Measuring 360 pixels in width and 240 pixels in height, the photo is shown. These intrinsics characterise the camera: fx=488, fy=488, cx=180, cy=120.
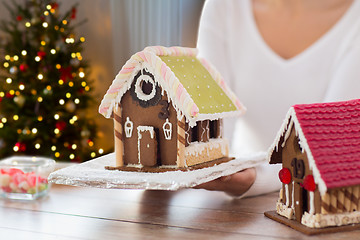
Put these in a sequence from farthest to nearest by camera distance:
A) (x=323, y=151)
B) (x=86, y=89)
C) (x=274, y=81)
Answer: (x=86, y=89)
(x=274, y=81)
(x=323, y=151)

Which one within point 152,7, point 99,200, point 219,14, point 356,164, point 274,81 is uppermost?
point 152,7

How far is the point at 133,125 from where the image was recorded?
1.25m

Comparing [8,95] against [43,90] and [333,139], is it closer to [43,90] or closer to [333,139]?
[43,90]

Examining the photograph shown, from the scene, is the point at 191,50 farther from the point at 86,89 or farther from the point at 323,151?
the point at 86,89

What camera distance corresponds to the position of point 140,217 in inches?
42.9

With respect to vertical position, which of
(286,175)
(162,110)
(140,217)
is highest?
(162,110)

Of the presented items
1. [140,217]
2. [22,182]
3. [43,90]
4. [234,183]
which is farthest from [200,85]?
[43,90]

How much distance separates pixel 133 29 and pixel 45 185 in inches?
113

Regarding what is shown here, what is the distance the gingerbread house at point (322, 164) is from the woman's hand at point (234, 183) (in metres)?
0.18

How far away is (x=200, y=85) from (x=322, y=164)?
1.45 feet

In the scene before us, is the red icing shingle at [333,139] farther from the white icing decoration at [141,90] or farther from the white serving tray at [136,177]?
the white icing decoration at [141,90]

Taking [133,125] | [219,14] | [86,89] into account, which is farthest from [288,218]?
[86,89]

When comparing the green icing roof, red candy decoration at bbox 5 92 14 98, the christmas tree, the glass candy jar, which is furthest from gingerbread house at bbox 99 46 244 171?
red candy decoration at bbox 5 92 14 98

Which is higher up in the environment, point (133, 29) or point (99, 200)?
point (133, 29)
